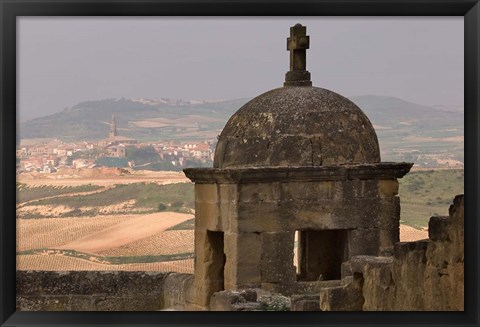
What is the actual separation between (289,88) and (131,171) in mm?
13192

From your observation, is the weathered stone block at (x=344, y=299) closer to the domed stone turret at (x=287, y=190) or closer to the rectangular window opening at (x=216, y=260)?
the domed stone turret at (x=287, y=190)

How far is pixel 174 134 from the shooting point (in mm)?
30875

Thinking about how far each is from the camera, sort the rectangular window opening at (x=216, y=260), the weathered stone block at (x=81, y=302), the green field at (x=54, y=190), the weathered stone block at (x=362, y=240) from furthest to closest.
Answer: the green field at (x=54, y=190) → the weathered stone block at (x=81, y=302) → the rectangular window opening at (x=216, y=260) → the weathered stone block at (x=362, y=240)

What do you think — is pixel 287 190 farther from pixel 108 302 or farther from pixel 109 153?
pixel 109 153

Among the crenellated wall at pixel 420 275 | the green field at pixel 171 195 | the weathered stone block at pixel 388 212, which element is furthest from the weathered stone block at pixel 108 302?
the green field at pixel 171 195

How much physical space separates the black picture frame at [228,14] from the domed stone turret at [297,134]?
373 inches

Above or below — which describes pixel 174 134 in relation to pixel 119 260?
above

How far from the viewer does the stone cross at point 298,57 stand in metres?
16.3

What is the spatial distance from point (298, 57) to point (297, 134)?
1235mm

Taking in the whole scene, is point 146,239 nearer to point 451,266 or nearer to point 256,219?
point 256,219

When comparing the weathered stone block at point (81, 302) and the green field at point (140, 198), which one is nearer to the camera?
the weathered stone block at point (81, 302)

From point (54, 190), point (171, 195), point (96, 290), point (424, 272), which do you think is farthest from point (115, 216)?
point (424, 272)

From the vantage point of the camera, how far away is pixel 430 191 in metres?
25.4
